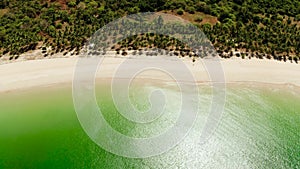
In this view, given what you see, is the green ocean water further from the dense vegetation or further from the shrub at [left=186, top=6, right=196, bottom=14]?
the shrub at [left=186, top=6, right=196, bottom=14]

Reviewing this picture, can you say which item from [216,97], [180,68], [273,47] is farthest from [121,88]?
[273,47]

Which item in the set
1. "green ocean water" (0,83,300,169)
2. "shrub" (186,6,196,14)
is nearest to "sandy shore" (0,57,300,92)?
"green ocean water" (0,83,300,169)

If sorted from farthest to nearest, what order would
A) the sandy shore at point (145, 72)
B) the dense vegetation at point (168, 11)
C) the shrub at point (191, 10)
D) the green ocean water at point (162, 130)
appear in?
the shrub at point (191, 10), the dense vegetation at point (168, 11), the sandy shore at point (145, 72), the green ocean water at point (162, 130)

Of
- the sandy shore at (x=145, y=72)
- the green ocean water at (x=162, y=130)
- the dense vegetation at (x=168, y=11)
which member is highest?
the dense vegetation at (x=168, y=11)

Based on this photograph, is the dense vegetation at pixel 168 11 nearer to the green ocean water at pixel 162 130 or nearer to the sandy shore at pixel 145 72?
the sandy shore at pixel 145 72

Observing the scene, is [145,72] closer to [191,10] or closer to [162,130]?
[162,130]

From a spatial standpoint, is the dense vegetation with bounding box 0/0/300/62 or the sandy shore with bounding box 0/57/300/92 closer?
the sandy shore with bounding box 0/57/300/92

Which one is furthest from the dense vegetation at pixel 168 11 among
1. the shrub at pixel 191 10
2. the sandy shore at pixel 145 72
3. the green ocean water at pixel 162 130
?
the green ocean water at pixel 162 130
